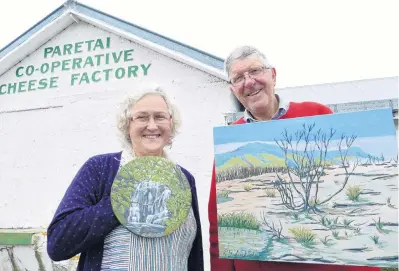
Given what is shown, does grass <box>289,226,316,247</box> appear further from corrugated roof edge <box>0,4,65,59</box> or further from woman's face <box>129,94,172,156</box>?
corrugated roof edge <box>0,4,65,59</box>

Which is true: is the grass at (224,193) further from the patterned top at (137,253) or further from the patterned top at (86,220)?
the patterned top at (86,220)

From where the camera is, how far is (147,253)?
131 cm

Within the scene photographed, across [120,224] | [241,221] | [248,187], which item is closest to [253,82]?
[248,187]

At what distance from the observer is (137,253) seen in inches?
51.1

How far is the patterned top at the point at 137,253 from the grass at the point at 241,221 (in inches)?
11.0

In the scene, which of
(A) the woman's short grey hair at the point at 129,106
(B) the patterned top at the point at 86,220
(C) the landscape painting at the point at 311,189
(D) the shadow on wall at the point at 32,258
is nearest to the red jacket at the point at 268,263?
(C) the landscape painting at the point at 311,189

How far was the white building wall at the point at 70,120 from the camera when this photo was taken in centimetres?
437

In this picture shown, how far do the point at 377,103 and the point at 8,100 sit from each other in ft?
18.0

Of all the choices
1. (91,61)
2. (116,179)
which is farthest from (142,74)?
(116,179)

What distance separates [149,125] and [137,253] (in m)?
0.54

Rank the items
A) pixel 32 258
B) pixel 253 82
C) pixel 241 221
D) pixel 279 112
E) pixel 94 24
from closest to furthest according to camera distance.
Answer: pixel 241 221 → pixel 253 82 → pixel 279 112 → pixel 32 258 → pixel 94 24

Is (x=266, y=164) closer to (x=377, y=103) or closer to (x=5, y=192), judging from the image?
(x=377, y=103)

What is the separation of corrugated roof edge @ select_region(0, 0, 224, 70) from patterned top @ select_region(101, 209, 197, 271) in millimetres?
3256

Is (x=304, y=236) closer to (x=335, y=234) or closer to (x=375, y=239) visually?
(x=335, y=234)
